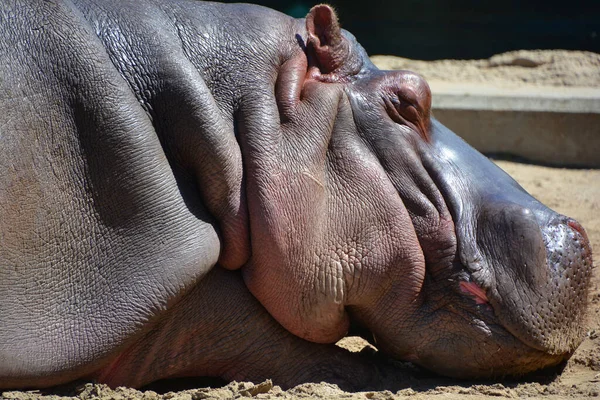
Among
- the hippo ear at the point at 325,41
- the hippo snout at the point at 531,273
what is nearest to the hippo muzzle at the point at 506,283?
the hippo snout at the point at 531,273

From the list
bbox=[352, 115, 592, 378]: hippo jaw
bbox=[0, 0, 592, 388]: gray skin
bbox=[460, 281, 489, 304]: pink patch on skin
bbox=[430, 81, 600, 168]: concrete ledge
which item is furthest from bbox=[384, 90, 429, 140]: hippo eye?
bbox=[430, 81, 600, 168]: concrete ledge

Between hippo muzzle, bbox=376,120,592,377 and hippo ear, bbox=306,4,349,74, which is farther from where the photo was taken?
hippo ear, bbox=306,4,349,74

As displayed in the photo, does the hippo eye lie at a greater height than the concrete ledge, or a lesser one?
greater

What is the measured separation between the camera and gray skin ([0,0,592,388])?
2457 millimetres

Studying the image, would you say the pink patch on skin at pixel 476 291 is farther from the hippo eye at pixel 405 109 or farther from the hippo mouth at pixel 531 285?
the hippo eye at pixel 405 109

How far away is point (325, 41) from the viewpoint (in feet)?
9.77

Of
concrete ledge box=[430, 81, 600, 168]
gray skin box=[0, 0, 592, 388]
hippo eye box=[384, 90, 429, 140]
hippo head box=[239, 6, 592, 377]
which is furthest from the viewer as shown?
concrete ledge box=[430, 81, 600, 168]

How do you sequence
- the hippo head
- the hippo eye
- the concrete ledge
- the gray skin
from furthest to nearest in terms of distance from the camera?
1. the concrete ledge
2. the hippo eye
3. the hippo head
4. the gray skin

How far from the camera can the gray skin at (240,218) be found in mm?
2457

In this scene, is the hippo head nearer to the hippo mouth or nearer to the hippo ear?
the hippo mouth

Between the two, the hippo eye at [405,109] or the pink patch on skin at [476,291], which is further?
the hippo eye at [405,109]

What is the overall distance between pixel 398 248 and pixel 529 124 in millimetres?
3725

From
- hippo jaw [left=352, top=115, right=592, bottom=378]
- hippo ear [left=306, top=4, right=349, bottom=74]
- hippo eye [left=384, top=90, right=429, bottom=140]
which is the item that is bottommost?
hippo jaw [left=352, top=115, right=592, bottom=378]

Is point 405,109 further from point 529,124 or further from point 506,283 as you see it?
point 529,124
